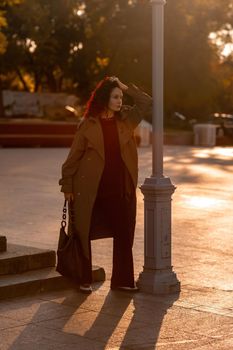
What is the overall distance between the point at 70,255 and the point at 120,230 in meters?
0.47

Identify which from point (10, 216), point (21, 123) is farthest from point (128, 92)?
point (21, 123)

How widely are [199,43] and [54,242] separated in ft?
142

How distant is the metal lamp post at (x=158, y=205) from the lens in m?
8.29

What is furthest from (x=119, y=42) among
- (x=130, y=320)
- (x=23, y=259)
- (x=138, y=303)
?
(x=130, y=320)

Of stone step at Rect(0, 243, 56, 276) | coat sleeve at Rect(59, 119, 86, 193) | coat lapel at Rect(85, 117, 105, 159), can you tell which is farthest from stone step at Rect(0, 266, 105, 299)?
coat lapel at Rect(85, 117, 105, 159)

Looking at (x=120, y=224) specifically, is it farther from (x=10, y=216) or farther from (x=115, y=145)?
(x=10, y=216)

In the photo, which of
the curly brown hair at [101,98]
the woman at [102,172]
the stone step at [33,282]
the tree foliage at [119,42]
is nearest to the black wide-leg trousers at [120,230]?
the woman at [102,172]

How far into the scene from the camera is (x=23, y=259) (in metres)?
8.53

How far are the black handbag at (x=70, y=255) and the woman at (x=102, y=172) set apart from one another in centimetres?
4

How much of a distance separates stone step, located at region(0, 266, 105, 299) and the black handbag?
133mm

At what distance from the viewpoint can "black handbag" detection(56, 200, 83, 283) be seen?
8.27 meters

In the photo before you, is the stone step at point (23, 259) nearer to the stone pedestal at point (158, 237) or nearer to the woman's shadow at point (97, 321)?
the woman's shadow at point (97, 321)

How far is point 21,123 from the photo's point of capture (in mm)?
36875

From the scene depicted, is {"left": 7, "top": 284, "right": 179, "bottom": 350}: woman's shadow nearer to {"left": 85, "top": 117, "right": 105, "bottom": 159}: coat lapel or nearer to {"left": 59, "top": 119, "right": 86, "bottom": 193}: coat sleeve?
{"left": 59, "top": 119, "right": 86, "bottom": 193}: coat sleeve
